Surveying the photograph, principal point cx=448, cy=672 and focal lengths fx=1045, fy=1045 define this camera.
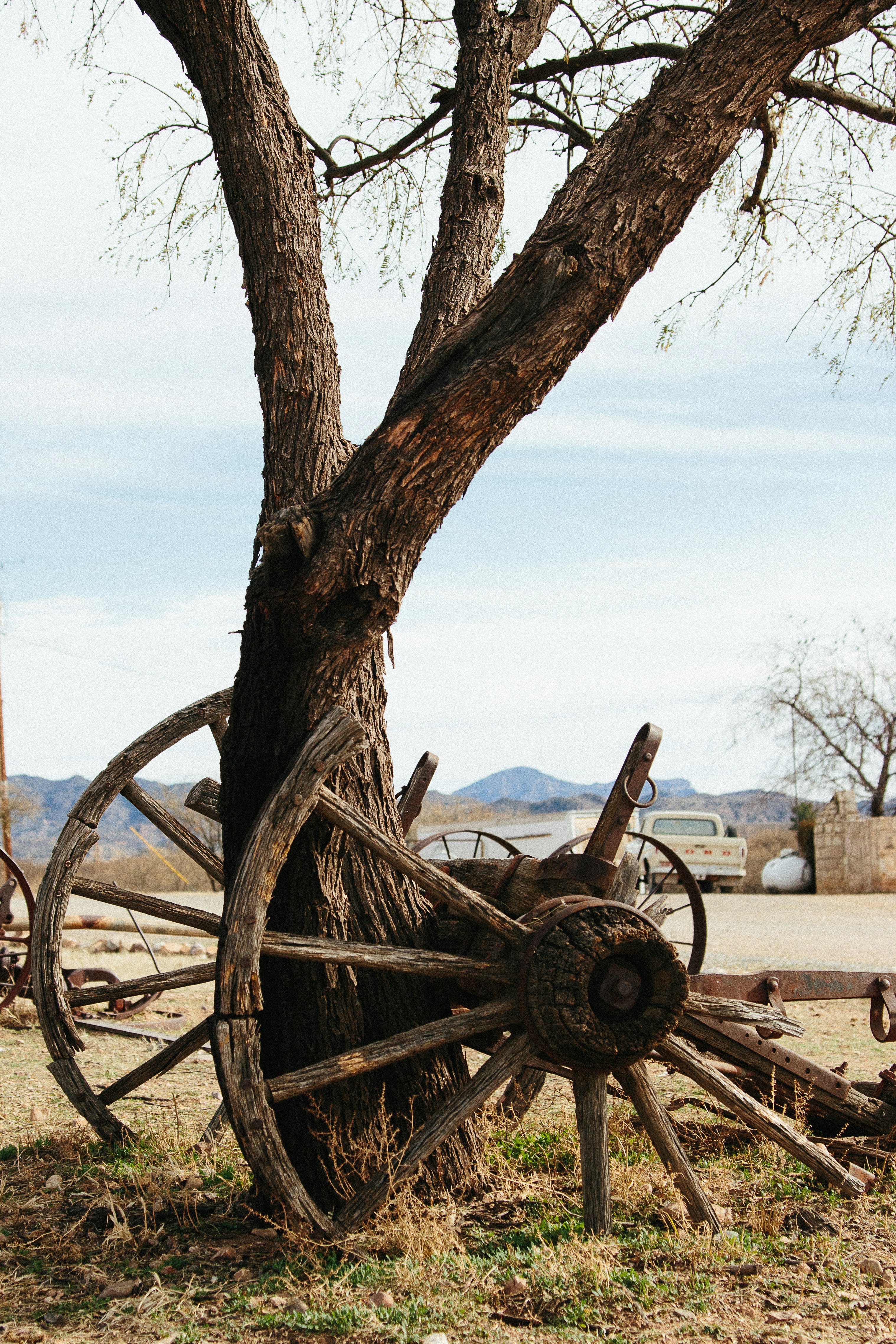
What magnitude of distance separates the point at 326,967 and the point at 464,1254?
978mm

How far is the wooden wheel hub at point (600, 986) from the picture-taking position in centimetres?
331

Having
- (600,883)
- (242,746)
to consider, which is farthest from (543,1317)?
(242,746)

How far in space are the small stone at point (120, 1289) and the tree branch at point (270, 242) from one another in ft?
8.52

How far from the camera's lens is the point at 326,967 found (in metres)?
3.57

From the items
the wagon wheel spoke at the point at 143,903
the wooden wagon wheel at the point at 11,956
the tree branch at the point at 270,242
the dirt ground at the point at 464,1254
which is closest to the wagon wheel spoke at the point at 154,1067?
the dirt ground at the point at 464,1254

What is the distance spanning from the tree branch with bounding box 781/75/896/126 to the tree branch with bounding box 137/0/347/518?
403 centimetres

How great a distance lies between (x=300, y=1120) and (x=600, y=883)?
1.28 metres

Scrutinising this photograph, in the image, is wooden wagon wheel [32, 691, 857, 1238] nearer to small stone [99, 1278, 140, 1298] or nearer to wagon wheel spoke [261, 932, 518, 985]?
wagon wheel spoke [261, 932, 518, 985]

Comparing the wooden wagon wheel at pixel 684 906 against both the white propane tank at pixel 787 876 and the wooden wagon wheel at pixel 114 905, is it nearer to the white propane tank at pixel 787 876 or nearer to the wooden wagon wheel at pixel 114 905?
the wooden wagon wheel at pixel 114 905

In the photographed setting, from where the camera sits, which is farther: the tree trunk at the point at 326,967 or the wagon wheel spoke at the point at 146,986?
the wagon wheel spoke at the point at 146,986

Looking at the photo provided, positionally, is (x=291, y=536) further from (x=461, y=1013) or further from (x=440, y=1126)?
(x=440, y=1126)

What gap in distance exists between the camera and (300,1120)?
3.48 meters

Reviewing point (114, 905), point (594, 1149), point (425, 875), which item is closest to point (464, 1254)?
point (594, 1149)

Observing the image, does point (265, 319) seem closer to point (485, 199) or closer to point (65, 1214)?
point (485, 199)
